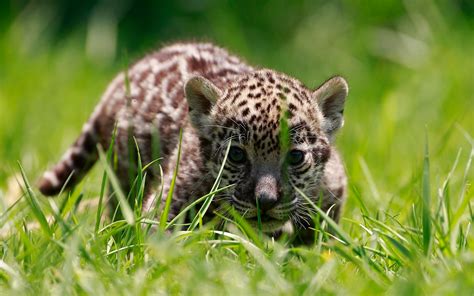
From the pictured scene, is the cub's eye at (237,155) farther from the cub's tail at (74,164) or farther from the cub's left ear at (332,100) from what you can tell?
the cub's tail at (74,164)

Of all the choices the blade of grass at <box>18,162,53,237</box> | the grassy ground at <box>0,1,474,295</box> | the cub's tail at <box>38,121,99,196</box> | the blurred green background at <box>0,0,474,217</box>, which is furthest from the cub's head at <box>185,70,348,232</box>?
the blurred green background at <box>0,0,474,217</box>

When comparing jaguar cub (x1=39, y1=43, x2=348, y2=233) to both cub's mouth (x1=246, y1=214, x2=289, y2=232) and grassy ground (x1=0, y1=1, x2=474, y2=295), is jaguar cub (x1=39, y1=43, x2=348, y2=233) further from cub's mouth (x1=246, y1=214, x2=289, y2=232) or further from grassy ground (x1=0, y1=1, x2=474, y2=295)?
grassy ground (x1=0, y1=1, x2=474, y2=295)

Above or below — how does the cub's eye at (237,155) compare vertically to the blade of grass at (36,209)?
below

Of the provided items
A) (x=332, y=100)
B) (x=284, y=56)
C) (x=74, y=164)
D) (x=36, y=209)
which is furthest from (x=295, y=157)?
(x=284, y=56)

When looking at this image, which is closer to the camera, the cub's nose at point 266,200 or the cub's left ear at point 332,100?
the cub's nose at point 266,200

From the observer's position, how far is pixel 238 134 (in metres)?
5.41

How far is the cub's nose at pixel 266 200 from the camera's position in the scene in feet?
16.6

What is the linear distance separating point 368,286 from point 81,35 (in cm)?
857

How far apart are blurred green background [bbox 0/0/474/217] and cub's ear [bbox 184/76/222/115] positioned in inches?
84.5

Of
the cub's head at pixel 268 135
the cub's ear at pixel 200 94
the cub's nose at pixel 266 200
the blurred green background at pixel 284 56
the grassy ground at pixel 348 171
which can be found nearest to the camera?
the grassy ground at pixel 348 171

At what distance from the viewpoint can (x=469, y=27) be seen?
11.5 m

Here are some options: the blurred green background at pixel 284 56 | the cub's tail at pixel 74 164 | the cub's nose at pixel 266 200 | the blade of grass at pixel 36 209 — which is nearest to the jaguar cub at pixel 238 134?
the cub's nose at pixel 266 200

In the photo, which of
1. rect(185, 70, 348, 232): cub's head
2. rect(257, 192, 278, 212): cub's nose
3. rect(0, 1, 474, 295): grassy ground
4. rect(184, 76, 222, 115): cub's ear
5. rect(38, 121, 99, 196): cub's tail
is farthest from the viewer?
rect(38, 121, 99, 196): cub's tail

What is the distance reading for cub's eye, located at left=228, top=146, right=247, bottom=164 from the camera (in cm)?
540
